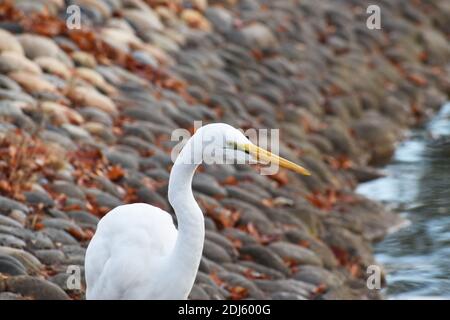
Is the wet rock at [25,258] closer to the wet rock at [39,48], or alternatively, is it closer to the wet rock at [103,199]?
the wet rock at [103,199]

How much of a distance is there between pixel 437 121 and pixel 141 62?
4.89m

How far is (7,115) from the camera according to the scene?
34.5 ft

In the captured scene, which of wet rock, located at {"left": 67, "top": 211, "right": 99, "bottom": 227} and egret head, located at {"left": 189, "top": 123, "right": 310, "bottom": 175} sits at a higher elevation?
wet rock, located at {"left": 67, "top": 211, "right": 99, "bottom": 227}

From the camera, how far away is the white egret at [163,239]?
6531 millimetres

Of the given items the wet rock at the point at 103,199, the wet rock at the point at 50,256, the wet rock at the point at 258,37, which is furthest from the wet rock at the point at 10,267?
the wet rock at the point at 258,37

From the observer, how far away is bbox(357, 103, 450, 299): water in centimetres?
1112

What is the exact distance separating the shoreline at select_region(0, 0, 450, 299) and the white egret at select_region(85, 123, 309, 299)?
94cm

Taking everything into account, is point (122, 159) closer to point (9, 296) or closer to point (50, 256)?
point (50, 256)

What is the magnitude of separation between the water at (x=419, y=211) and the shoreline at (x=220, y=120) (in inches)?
10.6

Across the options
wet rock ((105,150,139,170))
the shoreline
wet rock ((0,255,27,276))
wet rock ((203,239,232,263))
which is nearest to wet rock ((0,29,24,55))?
the shoreline

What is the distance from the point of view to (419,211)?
505 inches

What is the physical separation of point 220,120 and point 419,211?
98.1 inches

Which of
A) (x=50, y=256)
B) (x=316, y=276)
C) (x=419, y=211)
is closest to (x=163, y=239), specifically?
(x=50, y=256)

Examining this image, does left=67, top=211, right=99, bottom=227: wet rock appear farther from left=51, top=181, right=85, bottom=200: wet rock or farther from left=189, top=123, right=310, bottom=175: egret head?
left=189, top=123, right=310, bottom=175: egret head
